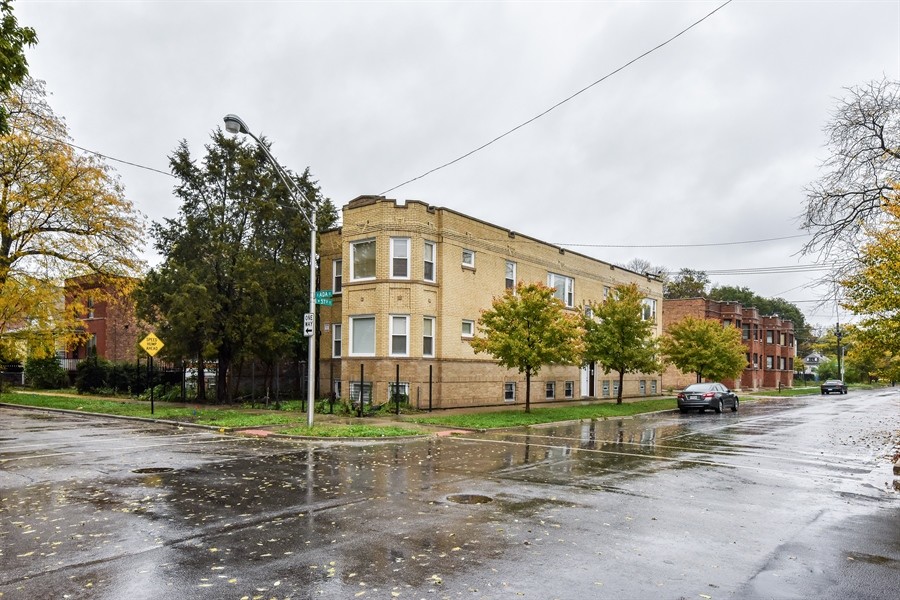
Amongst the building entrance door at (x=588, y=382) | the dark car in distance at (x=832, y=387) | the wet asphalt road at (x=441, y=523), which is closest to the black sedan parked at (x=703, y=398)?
the building entrance door at (x=588, y=382)

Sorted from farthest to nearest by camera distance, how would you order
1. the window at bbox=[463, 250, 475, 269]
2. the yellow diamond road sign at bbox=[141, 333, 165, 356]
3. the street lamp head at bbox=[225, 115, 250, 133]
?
the window at bbox=[463, 250, 475, 269] → the yellow diamond road sign at bbox=[141, 333, 165, 356] → the street lamp head at bbox=[225, 115, 250, 133]

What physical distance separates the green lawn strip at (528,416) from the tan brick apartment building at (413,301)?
290 cm

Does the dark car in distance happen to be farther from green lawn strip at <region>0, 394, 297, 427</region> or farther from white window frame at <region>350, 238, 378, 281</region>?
green lawn strip at <region>0, 394, 297, 427</region>

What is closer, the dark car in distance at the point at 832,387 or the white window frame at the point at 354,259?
the white window frame at the point at 354,259

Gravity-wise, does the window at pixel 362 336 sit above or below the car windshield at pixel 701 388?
above

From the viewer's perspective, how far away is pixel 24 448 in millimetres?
14977

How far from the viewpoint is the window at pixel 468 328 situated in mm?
28953

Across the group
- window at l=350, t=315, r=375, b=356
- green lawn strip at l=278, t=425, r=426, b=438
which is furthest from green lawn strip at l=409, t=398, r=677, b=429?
window at l=350, t=315, r=375, b=356

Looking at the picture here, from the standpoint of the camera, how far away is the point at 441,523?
309 inches

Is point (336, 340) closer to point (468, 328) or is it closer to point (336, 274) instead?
point (336, 274)

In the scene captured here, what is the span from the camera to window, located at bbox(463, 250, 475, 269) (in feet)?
96.0

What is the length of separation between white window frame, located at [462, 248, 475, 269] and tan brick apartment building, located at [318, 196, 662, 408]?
2.0 inches

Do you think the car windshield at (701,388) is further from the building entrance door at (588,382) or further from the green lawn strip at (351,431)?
the green lawn strip at (351,431)

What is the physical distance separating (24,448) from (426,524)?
40.4 ft
